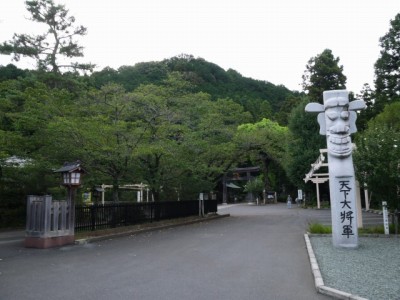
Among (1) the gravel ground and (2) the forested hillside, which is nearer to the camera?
(1) the gravel ground

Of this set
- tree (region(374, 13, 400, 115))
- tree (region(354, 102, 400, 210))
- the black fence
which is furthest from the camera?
tree (region(374, 13, 400, 115))

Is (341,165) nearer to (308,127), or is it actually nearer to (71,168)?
(71,168)

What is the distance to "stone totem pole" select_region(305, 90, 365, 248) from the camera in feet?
34.5

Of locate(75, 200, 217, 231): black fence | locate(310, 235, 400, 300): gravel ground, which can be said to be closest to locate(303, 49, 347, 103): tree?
locate(75, 200, 217, 231): black fence

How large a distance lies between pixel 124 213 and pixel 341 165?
873 cm

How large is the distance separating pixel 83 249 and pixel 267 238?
6403 millimetres

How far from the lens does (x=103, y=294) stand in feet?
19.0

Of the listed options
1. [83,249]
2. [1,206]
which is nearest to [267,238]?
[83,249]

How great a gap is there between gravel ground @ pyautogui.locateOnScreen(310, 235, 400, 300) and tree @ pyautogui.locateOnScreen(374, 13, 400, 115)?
26.4 m

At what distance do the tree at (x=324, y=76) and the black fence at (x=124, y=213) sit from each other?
26.2m

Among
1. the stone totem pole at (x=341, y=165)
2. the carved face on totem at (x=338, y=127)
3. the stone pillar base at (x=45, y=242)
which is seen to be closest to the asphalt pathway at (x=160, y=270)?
the stone pillar base at (x=45, y=242)

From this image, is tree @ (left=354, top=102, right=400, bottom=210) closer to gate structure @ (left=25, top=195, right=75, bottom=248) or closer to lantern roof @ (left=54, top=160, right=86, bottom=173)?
lantern roof @ (left=54, top=160, right=86, bottom=173)

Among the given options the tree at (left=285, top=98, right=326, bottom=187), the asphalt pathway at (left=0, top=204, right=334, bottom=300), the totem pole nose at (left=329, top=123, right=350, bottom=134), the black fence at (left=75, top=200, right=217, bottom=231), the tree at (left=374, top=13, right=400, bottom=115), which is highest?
the tree at (left=374, top=13, right=400, bottom=115)

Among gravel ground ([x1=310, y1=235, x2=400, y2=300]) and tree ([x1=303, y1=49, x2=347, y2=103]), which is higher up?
tree ([x1=303, y1=49, x2=347, y2=103])
